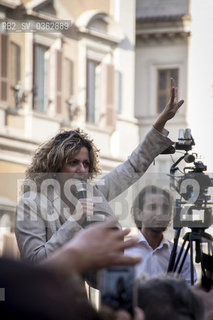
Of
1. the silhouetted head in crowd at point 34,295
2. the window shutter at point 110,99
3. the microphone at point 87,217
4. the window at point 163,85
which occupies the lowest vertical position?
the silhouetted head in crowd at point 34,295

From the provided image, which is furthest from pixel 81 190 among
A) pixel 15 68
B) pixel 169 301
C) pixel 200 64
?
pixel 200 64

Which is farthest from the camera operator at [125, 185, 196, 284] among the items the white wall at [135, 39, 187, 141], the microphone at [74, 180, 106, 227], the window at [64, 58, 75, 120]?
the white wall at [135, 39, 187, 141]

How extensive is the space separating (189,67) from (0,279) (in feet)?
64.3

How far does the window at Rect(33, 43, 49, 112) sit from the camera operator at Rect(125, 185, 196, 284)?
11.8 meters

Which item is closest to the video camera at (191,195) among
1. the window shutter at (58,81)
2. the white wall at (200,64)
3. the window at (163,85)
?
the window shutter at (58,81)

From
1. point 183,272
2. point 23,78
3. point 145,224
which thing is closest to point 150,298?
point 183,272

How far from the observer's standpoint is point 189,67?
20.5m

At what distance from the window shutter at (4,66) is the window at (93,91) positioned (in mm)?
2993

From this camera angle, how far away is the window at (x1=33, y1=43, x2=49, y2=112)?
16.3 metres

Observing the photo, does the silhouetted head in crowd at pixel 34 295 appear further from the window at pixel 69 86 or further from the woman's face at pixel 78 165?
the window at pixel 69 86

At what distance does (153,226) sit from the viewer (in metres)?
4.45

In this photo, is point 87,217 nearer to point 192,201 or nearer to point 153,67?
point 192,201

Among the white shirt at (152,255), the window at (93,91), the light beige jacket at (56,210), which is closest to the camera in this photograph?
the light beige jacket at (56,210)

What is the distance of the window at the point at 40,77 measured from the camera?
16266mm
